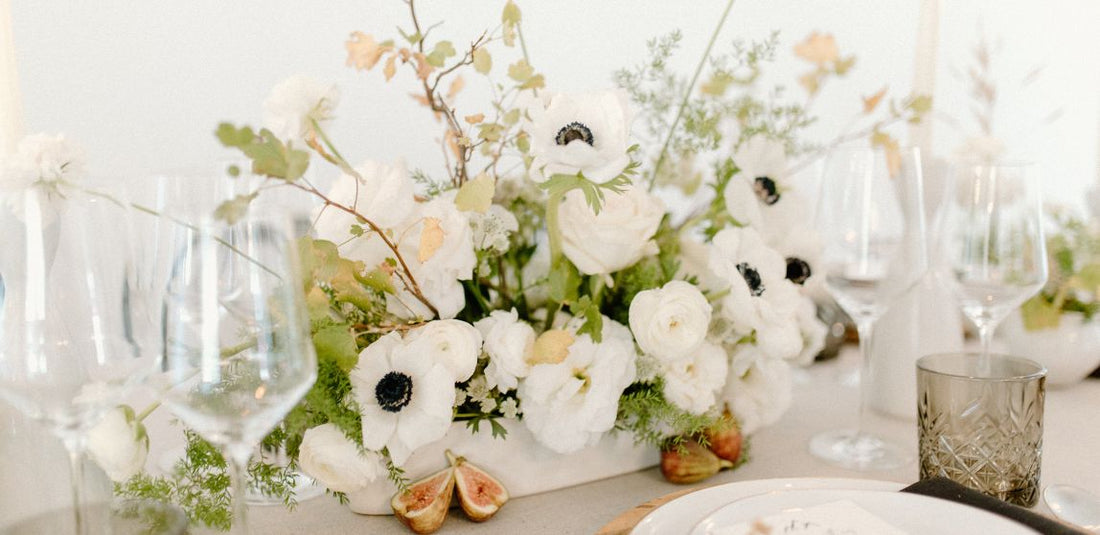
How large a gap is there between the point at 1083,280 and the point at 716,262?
0.72 m

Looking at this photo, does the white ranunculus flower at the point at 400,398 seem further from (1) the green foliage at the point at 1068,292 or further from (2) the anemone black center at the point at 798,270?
(1) the green foliage at the point at 1068,292

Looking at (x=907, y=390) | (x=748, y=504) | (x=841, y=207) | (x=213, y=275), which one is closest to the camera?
(x=213, y=275)

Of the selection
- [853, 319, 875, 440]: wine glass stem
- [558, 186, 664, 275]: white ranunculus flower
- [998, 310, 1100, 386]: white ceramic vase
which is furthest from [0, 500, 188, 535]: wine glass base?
[998, 310, 1100, 386]: white ceramic vase

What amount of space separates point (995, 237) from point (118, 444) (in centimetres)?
94

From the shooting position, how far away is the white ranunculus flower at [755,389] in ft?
3.18

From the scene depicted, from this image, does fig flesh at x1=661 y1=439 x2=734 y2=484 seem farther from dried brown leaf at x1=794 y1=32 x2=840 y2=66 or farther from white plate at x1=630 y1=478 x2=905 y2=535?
Answer: dried brown leaf at x1=794 y1=32 x2=840 y2=66

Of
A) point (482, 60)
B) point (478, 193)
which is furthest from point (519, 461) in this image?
point (482, 60)

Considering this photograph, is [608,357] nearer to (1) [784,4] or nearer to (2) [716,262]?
(2) [716,262]

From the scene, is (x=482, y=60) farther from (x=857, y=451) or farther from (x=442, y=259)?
(x=857, y=451)

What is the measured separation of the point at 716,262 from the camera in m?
0.89

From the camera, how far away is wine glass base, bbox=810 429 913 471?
3.23 feet

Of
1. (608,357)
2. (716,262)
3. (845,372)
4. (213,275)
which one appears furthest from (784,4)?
(213,275)

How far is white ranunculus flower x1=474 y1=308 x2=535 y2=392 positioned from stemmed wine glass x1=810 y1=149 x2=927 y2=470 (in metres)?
0.41

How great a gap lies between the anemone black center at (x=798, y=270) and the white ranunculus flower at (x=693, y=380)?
0.63 ft
